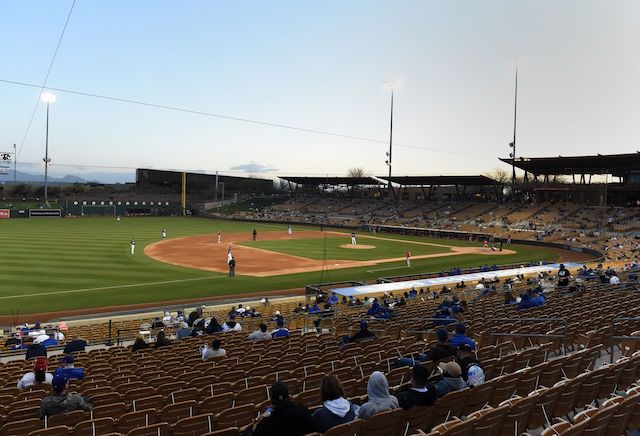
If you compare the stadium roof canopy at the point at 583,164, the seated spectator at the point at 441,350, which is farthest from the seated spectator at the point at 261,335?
the stadium roof canopy at the point at 583,164

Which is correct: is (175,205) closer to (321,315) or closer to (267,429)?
(321,315)

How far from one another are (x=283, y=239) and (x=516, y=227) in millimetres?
30533

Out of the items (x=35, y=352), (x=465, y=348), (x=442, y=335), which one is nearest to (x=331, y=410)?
(x=465, y=348)

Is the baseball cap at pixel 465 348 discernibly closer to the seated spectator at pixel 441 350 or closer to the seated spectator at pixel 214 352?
the seated spectator at pixel 441 350

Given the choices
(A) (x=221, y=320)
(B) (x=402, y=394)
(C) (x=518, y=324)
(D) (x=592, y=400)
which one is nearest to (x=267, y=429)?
(B) (x=402, y=394)

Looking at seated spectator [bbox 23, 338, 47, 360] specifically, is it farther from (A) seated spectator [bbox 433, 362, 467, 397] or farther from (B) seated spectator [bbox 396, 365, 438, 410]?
(A) seated spectator [bbox 433, 362, 467, 397]

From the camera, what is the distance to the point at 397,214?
263ft

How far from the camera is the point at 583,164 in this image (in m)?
59.3

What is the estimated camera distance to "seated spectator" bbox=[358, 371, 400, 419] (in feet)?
16.8

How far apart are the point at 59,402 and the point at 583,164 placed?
65.4 m

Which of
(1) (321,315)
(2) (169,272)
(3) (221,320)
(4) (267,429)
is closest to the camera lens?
(4) (267,429)

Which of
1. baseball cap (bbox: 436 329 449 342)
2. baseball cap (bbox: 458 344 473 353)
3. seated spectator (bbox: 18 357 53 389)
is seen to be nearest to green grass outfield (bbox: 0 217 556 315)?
seated spectator (bbox: 18 357 53 389)

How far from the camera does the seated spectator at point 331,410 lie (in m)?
4.90

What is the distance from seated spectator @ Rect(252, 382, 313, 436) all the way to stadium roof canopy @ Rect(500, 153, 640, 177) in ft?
194
